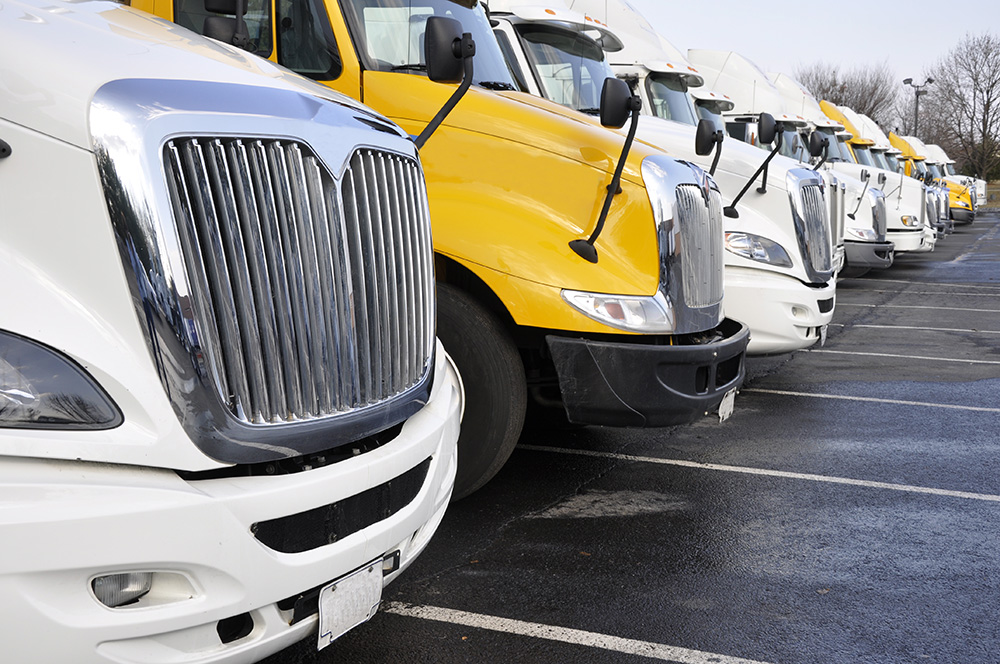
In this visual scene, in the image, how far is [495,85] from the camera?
5465mm

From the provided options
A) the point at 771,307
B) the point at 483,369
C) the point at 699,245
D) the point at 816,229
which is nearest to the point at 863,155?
the point at 816,229

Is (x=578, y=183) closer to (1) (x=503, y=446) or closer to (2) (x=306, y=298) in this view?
(1) (x=503, y=446)

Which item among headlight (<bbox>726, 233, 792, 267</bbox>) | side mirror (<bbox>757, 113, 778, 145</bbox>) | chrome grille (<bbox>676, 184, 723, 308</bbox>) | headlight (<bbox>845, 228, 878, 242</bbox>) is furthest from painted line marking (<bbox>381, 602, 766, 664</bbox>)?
headlight (<bbox>845, 228, 878, 242</bbox>)

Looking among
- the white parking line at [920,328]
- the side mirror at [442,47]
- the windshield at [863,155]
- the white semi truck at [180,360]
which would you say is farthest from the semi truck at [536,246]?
the windshield at [863,155]

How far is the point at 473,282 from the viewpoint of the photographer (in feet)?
15.0

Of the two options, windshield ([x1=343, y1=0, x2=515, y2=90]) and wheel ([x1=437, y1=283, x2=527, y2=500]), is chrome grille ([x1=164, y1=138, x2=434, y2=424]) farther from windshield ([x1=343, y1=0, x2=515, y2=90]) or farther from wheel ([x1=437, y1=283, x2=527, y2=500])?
windshield ([x1=343, y1=0, x2=515, y2=90])

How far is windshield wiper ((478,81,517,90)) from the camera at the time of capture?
536cm

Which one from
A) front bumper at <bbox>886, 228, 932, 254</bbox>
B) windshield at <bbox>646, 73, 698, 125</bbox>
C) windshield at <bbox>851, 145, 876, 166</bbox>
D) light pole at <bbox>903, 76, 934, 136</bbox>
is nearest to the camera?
windshield at <bbox>646, 73, 698, 125</bbox>

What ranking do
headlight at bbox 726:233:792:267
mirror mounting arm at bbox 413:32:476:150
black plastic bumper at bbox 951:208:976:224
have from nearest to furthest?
mirror mounting arm at bbox 413:32:476:150
headlight at bbox 726:233:792:267
black plastic bumper at bbox 951:208:976:224

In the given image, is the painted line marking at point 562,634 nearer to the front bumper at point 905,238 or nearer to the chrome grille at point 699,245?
the chrome grille at point 699,245

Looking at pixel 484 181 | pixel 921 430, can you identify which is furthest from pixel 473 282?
pixel 921 430

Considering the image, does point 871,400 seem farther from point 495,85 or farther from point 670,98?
point 670,98

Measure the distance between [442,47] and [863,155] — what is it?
19.9 m

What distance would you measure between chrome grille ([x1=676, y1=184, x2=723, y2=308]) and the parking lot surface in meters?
1.09
